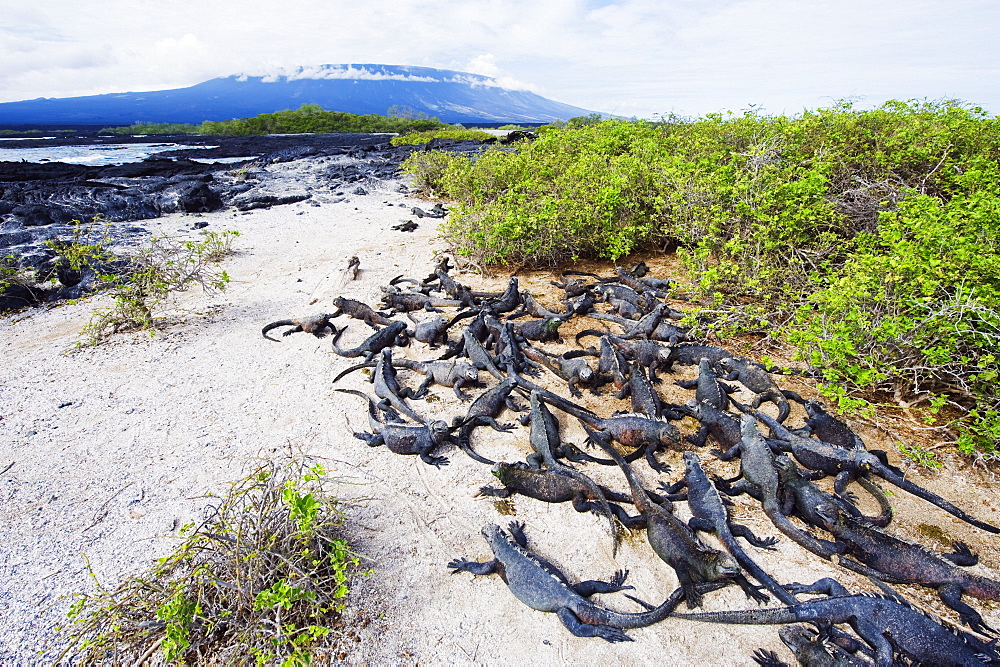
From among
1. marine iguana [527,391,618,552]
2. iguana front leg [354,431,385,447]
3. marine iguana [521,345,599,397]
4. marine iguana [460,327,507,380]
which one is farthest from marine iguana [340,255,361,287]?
marine iguana [527,391,618,552]

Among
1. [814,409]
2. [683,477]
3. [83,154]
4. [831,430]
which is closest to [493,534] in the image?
[683,477]

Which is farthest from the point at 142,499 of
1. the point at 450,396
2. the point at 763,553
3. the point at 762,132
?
the point at 762,132

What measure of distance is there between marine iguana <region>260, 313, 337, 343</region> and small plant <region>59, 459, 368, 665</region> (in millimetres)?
4285

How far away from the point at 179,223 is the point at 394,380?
12709 mm

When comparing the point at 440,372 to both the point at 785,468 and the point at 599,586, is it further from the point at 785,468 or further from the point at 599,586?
the point at 785,468

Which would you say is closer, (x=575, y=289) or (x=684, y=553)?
(x=684, y=553)

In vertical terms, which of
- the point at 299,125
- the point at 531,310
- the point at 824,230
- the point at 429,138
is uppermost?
the point at 299,125

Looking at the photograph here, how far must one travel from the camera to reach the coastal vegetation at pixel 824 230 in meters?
4.03

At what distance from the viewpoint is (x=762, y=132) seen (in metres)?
8.80

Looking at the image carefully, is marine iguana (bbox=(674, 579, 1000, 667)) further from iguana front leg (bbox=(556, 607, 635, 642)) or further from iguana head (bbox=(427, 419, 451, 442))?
iguana head (bbox=(427, 419, 451, 442))

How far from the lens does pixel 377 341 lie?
20.7ft

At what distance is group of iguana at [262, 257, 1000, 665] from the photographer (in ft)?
8.77

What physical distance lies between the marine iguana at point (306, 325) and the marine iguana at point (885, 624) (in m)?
5.86

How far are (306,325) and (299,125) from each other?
173ft
